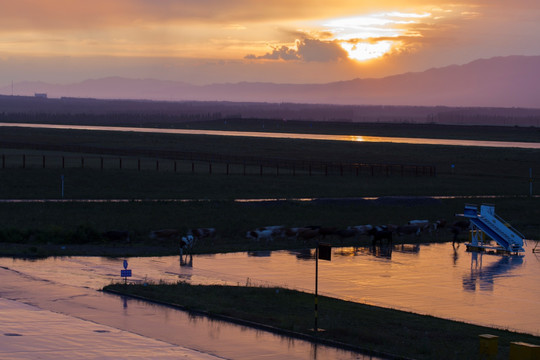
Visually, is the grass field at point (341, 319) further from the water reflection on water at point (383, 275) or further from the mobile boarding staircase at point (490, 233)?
the mobile boarding staircase at point (490, 233)

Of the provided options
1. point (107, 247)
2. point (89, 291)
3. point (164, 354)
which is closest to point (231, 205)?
point (107, 247)

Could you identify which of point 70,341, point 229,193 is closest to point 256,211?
point 229,193

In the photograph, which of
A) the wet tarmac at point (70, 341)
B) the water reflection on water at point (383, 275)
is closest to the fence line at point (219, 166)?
the water reflection on water at point (383, 275)

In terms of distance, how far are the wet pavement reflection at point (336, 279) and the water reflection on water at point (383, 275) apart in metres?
0.03

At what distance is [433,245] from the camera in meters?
36.8

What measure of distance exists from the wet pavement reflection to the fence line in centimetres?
3244

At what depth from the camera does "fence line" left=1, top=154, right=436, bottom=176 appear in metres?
67.6

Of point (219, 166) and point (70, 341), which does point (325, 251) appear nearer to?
point (70, 341)

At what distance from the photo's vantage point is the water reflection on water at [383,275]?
23.8 meters

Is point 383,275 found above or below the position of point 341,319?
above

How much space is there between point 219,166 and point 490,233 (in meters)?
39.4

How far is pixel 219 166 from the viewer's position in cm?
7275

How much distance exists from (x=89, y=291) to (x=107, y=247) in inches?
395

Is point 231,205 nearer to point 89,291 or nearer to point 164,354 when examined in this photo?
point 89,291
